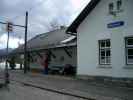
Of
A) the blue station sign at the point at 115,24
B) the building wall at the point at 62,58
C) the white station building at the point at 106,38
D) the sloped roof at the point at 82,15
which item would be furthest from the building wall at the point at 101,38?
the building wall at the point at 62,58

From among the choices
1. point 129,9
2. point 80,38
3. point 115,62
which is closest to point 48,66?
point 80,38

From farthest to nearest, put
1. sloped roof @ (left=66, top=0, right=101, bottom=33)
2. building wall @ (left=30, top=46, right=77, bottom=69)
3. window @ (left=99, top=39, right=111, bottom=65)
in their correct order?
building wall @ (left=30, top=46, right=77, bottom=69) < sloped roof @ (left=66, top=0, right=101, bottom=33) < window @ (left=99, top=39, right=111, bottom=65)

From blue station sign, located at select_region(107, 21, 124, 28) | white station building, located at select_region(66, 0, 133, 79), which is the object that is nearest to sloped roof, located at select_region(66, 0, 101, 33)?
white station building, located at select_region(66, 0, 133, 79)

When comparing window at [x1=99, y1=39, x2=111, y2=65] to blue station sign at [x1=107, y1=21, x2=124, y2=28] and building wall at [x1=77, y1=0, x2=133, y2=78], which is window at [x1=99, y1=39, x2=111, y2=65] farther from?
blue station sign at [x1=107, y1=21, x2=124, y2=28]

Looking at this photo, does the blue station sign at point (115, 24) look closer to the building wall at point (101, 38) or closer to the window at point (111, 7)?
the building wall at point (101, 38)

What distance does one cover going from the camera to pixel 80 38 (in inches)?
714

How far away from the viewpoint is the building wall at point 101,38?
47.9ft

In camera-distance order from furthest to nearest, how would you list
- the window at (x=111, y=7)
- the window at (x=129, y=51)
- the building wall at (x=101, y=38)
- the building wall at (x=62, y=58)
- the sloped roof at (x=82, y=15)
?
the building wall at (x=62, y=58) → the sloped roof at (x=82, y=15) → the window at (x=111, y=7) → the building wall at (x=101, y=38) → the window at (x=129, y=51)

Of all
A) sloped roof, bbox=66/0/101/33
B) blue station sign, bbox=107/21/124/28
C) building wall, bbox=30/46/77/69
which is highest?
sloped roof, bbox=66/0/101/33

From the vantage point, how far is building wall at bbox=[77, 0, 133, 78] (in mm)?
14586

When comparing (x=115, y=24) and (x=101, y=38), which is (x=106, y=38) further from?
(x=115, y=24)

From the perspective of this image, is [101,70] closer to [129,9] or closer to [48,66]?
[129,9]

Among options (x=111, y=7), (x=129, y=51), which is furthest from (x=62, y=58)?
(x=129, y=51)

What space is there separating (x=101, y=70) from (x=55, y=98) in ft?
19.6
